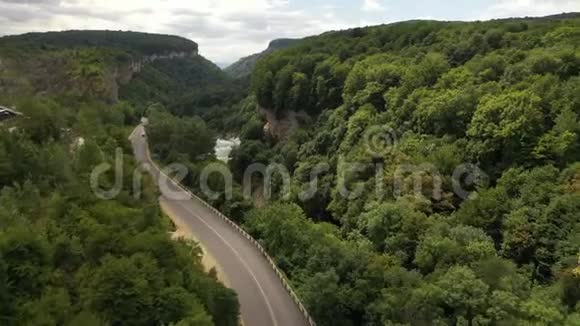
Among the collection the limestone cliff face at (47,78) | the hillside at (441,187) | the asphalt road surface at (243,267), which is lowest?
the asphalt road surface at (243,267)

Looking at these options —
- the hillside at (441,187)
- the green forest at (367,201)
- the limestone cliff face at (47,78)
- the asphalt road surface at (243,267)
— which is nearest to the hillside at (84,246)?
the green forest at (367,201)

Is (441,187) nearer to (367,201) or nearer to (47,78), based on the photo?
(367,201)

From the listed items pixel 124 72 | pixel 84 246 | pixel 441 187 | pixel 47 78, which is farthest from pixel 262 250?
pixel 124 72

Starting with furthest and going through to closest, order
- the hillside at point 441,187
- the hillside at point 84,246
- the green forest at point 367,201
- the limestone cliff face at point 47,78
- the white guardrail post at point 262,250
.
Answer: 1. the limestone cliff face at point 47,78
2. the white guardrail post at point 262,250
3. the hillside at point 441,187
4. the green forest at point 367,201
5. the hillside at point 84,246

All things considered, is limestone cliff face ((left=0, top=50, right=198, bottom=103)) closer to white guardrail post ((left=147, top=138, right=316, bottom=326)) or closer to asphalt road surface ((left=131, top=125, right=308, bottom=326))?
white guardrail post ((left=147, top=138, right=316, bottom=326))

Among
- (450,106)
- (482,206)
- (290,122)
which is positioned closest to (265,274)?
(482,206)

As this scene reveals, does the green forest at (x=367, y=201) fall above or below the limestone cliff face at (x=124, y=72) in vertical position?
below

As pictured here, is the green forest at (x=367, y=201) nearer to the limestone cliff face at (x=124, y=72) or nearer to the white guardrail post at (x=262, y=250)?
the white guardrail post at (x=262, y=250)

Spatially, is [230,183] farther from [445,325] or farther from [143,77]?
[143,77]
